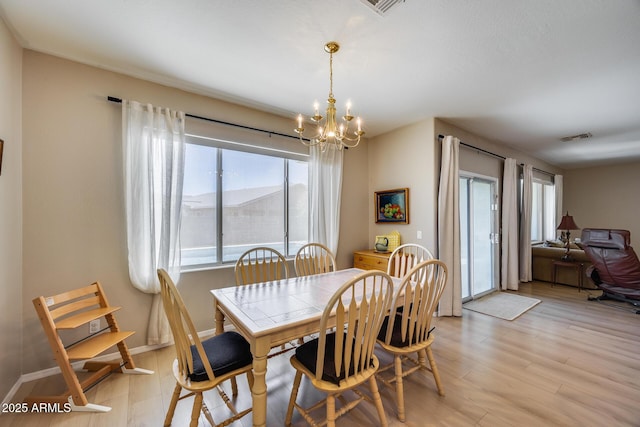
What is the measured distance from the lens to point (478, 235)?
172 inches

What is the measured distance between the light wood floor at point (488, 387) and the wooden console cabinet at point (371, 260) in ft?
3.32

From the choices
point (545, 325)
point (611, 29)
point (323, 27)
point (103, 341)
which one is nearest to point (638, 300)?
point (545, 325)

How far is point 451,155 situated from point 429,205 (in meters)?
0.71

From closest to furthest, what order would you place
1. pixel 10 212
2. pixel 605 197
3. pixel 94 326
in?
pixel 10 212 → pixel 94 326 → pixel 605 197

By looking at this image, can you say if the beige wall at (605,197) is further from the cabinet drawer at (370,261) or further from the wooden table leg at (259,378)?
the wooden table leg at (259,378)

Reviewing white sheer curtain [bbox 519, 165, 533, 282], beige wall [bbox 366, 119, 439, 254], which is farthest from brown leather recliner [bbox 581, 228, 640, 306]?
beige wall [bbox 366, 119, 439, 254]

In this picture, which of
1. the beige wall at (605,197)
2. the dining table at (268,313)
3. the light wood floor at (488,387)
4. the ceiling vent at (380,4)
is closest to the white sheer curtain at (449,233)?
the light wood floor at (488,387)

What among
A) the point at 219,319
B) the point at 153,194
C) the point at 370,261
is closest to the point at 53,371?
the point at 219,319

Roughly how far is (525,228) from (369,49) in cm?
495

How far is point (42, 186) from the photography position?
211cm

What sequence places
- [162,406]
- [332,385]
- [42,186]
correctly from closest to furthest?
1. [332,385]
2. [162,406]
3. [42,186]

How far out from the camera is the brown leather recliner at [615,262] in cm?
356

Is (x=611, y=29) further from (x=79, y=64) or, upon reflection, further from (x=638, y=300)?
(x=79, y=64)

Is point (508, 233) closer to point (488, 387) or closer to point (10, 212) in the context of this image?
point (488, 387)
